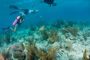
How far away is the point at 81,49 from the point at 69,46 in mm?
638

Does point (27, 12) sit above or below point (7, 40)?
above

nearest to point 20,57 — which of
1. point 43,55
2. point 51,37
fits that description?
point 43,55

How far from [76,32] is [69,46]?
260 cm

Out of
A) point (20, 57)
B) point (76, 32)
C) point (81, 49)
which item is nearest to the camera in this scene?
point (20, 57)

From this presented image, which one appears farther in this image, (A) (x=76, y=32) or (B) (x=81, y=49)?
(A) (x=76, y=32)

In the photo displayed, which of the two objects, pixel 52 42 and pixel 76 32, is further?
pixel 76 32

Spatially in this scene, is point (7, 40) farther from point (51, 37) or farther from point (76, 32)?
point (76, 32)

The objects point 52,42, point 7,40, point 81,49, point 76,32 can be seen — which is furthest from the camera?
point 7,40

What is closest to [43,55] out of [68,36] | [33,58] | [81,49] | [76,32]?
[33,58]

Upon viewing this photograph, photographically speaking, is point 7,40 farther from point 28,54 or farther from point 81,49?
point 81,49

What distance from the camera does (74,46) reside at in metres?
5.70

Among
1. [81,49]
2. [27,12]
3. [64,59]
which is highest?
[27,12]

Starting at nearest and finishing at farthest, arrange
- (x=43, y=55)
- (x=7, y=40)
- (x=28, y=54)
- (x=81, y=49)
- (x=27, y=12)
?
(x=43, y=55) → (x=28, y=54) → (x=81, y=49) → (x=27, y=12) → (x=7, y=40)

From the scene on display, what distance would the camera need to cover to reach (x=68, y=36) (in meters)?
7.15
